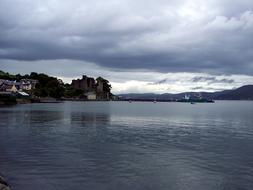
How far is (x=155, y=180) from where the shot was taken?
947 inches

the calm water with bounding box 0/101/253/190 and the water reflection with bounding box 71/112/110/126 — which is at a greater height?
the water reflection with bounding box 71/112/110/126

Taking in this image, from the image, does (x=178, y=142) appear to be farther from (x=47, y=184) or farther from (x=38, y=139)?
(x=47, y=184)

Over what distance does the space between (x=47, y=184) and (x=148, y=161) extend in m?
10.3

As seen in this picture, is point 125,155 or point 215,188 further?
point 125,155

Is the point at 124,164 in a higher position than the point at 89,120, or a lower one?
lower

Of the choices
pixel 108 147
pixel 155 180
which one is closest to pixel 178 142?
pixel 108 147

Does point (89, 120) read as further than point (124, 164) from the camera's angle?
Yes

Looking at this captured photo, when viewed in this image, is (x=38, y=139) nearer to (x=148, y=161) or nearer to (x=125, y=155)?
(x=125, y=155)

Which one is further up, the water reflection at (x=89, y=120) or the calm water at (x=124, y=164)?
the water reflection at (x=89, y=120)

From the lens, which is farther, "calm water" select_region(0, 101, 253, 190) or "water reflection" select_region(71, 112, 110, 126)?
"water reflection" select_region(71, 112, 110, 126)

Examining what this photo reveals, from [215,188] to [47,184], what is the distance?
1046 centimetres

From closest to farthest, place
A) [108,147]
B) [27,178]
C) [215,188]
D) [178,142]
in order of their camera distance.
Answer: [215,188]
[27,178]
[108,147]
[178,142]

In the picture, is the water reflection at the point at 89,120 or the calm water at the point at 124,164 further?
the water reflection at the point at 89,120

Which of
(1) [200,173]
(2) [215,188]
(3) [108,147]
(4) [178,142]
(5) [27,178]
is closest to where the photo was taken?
(2) [215,188]
